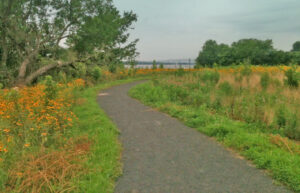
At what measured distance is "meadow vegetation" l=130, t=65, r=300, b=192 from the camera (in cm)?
404

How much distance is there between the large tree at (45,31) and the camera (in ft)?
49.0

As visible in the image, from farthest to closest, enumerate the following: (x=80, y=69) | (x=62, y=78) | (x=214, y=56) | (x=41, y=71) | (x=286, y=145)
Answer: (x=214, y=56) < (x=80, y=69) < (x=41, y=71) < (x=62, y=78) < (x=286, y=145)

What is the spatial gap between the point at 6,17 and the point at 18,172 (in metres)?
13.8

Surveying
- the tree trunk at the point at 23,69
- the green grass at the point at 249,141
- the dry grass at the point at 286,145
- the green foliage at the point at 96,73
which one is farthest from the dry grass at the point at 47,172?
the green foliage at the point at 96,73

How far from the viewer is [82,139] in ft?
17.0

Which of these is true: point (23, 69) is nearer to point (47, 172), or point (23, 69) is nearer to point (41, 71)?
point (41, 71)

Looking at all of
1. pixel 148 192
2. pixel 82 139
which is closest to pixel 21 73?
pixel 82 139

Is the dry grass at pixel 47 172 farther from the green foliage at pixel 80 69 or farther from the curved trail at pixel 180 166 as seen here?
the green foliage at pixel 80 69

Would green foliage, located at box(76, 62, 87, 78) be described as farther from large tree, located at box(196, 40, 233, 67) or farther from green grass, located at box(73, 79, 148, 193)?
large tree, located at box(196, 40, 233, 67)

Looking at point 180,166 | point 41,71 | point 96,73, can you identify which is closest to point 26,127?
point 180,166

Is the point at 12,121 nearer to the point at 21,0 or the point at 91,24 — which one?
the point at 21,0

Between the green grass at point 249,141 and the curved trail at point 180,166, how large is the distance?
0.21 m

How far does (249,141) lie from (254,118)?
187cm

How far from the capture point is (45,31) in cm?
1683
